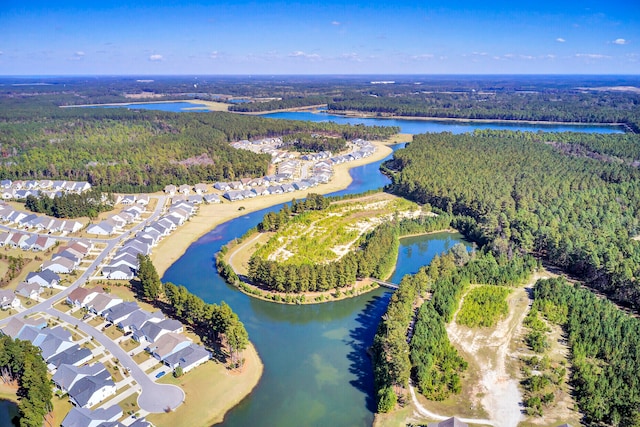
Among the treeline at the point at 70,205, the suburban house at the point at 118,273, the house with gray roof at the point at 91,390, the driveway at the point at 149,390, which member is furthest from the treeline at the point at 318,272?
the treeline at the point at 70,205

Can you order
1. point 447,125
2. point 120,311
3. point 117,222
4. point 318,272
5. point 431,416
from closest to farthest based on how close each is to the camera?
point 431,416, point 120,311, point 318,272, point 117,222, point 447,125

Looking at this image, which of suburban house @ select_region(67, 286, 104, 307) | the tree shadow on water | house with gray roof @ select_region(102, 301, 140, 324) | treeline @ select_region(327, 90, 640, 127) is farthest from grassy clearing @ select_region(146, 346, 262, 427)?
treeline @ select_region(327, 90, 640, 127)

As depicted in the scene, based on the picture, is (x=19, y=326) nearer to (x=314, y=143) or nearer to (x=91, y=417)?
(x=91, y=417)

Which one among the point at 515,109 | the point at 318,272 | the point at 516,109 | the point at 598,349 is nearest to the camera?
the point at 598,349

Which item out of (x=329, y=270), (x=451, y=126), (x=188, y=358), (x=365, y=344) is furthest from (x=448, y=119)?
(x=188, y=358)

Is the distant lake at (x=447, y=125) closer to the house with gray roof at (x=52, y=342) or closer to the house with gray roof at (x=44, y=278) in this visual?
the house with gray roof at (x=44, y=278)

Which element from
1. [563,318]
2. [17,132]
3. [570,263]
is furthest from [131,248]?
[17,132]

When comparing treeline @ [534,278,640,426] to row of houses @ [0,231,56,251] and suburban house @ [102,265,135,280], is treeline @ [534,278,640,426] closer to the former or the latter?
suburban house @ [102,265,135,280]
